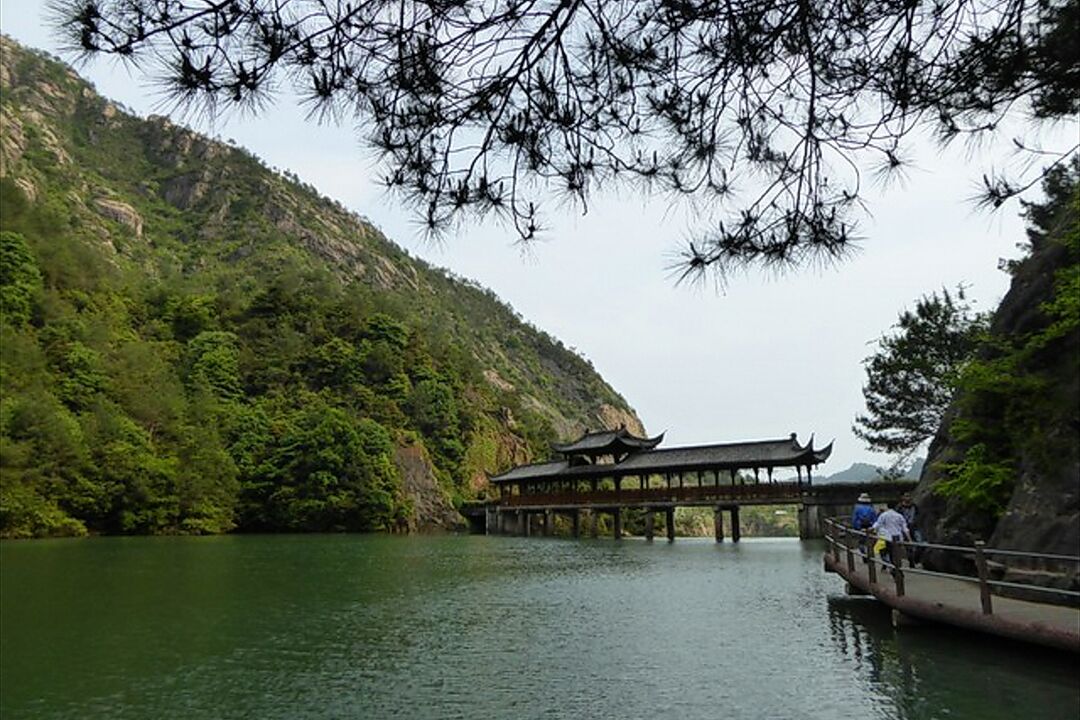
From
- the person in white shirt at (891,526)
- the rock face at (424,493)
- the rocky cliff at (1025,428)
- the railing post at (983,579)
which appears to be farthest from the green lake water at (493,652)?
the rock face at (424,493)

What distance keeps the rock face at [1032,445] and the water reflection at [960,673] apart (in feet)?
3.54

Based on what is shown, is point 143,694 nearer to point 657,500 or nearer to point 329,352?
point 657,500

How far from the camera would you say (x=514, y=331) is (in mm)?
99500

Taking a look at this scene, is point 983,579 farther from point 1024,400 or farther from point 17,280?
point 17,280

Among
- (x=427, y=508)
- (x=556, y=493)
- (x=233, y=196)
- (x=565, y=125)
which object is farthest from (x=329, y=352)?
(x=565, y=125)

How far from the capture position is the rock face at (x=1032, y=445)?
28.2ft

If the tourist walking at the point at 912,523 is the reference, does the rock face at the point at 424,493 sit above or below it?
above

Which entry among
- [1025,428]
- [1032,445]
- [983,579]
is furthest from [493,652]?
[1025,428]

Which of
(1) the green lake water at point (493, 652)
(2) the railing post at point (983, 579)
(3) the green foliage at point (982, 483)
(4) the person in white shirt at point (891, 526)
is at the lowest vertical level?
(1) the green lake water at point (493, 652)

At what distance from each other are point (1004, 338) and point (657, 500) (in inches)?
955

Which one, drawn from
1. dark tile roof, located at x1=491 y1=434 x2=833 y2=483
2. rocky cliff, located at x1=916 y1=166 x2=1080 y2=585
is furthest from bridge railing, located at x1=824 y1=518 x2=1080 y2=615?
dark tile roof, located at x1=491 y1=434 x2=833 y2=483

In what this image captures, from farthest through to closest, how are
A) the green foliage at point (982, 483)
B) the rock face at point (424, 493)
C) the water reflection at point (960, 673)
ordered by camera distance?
the rock face at point (424, 493) < the green foliage at point (982, 483) < the water reflection at point (960, 673)

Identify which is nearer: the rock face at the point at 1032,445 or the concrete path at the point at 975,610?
the concrete path at the point at 975,610

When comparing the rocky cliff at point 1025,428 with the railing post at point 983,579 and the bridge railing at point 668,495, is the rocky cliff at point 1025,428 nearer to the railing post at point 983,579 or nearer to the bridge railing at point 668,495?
the railing post at point 983,579
